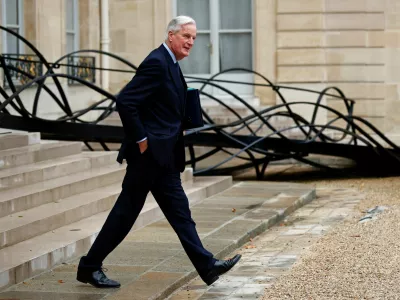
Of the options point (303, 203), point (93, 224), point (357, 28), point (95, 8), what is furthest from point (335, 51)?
point (93, 224)

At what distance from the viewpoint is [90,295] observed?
6.56m

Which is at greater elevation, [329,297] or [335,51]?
[335,51]

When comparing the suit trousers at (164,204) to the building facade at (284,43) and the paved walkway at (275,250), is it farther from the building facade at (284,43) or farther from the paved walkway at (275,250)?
the building facade at (284,43)

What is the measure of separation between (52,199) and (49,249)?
1510 mm

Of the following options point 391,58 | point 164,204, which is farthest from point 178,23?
point 391,58

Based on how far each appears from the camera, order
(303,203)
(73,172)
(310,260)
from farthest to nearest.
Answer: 1. (303,203)
2. (73,172)
3. (310,260)

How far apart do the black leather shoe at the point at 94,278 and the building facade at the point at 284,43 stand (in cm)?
1033

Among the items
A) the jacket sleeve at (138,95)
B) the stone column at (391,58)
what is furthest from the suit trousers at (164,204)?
the stone column at (391,58)

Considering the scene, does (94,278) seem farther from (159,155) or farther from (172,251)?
(172,251)

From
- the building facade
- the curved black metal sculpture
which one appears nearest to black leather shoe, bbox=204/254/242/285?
the curved black metal sculpture

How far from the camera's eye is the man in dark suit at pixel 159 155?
6.53 m

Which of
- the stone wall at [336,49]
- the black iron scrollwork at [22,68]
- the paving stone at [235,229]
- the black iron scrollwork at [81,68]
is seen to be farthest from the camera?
the stone wall at [336,49]

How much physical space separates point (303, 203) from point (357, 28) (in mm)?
6969

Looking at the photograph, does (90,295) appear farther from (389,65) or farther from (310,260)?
(389,65)
